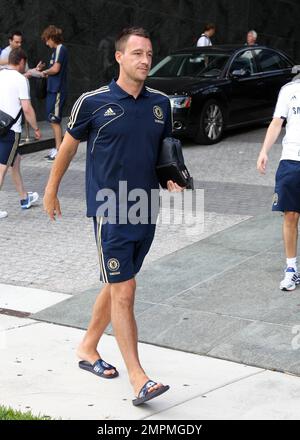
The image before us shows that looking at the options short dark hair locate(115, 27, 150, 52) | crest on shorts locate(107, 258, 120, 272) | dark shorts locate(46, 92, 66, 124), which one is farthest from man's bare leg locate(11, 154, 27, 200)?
crest on shorts locate(107, 258, 120, 272)

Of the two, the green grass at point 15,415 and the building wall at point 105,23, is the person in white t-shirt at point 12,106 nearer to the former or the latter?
the green grass at point 15,415

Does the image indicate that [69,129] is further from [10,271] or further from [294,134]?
[10,271]

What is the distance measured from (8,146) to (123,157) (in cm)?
516

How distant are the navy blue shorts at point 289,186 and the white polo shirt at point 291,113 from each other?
7cm

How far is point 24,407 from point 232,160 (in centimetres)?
927

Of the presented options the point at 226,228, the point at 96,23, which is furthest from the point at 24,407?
the point at 96,23

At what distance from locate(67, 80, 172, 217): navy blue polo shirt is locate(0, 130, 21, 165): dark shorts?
16.1 feet

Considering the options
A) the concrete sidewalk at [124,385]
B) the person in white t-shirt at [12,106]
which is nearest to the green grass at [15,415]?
the concrete sidewalk at [124,385]

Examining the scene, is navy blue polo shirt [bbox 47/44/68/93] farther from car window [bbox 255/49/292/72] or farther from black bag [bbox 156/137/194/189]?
black bag [bbox 156/137/194/189]

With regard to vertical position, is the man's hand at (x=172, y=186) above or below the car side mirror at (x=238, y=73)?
above

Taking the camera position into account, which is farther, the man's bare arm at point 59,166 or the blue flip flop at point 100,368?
Answer: the blue flip flop at point 100,368

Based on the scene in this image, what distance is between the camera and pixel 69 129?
5199mm

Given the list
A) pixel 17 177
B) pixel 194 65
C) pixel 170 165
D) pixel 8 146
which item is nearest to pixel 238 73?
pixel 194 65

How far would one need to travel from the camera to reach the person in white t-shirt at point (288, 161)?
6.99 m
